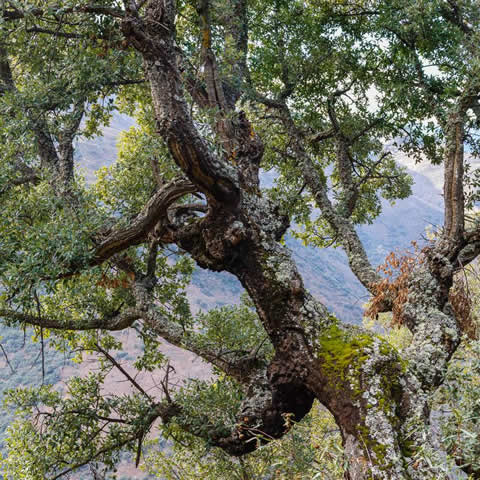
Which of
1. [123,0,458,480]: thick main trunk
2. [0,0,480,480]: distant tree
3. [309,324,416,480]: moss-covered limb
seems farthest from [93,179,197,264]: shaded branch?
[309,324,416,480]: moss-covered limb

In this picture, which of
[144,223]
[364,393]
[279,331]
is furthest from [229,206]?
[364,393]

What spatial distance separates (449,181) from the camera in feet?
23.1

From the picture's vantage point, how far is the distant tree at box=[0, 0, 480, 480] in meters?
5.27

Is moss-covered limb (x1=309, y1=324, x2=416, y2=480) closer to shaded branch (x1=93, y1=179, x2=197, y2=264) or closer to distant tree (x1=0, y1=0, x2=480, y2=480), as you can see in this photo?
distant tree (x1=0, y1=0, x2=480, y2=480)

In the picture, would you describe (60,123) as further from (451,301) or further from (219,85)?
(451,301)

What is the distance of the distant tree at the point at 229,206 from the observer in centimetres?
527

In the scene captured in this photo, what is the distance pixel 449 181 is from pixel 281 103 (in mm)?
5250

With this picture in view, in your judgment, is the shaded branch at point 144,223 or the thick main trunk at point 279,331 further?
the shaded branch at point 144,223

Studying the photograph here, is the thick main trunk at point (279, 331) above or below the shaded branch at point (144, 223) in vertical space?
below

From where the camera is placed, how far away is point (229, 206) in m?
5.92

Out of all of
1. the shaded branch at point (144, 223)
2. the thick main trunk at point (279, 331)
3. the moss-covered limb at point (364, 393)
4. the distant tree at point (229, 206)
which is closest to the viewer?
the moss-covered limb at point (364, 393)

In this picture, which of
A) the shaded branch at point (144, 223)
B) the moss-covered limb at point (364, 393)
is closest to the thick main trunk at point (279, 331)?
the moss-covered limb at point (364, 393)

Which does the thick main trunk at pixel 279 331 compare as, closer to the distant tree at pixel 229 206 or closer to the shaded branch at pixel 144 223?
the distant tree at pixel 229 206

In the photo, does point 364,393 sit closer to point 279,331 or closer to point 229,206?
point 279,331
